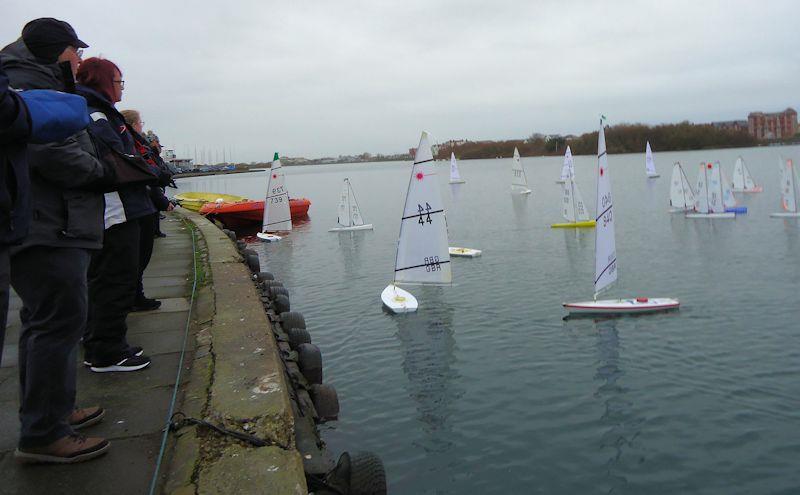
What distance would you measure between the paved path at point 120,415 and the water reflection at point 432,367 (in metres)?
3.88

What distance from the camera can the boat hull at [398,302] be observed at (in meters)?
14.7

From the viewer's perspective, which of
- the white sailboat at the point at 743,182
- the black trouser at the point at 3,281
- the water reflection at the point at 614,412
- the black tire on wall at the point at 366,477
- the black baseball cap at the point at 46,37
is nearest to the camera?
the black trouser at the point at 3,281

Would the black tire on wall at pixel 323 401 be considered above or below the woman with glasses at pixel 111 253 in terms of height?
below

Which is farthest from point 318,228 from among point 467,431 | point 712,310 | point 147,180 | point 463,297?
point 147,180

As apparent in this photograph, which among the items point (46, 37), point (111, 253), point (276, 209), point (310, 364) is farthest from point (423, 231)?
point (276, 209)

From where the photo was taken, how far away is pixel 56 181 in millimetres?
3420

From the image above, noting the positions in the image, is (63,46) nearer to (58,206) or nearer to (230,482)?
(58,206)

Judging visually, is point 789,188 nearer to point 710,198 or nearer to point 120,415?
point 710,198

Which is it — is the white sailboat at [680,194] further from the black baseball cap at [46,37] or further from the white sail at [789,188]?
the black baseball cap at [46,37]

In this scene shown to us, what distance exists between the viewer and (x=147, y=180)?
4.93 m

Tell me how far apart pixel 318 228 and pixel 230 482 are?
3453cm

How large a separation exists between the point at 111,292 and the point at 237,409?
1.69 m

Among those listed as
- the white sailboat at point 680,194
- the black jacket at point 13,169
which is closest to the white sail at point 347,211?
the white sailboat at point 680,194

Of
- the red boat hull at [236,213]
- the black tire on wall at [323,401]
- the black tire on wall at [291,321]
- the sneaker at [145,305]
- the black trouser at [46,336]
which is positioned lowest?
the black tire on wall at [323,401]
